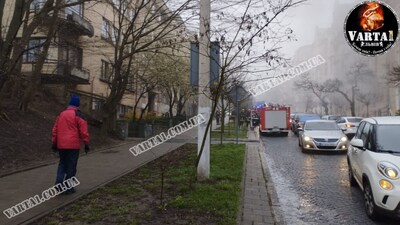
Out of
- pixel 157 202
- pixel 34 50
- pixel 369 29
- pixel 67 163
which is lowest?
pixel 157 202

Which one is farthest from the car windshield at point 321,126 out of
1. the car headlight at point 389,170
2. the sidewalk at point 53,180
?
the car headlight at point 389,170

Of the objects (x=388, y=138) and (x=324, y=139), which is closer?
(x=388, y=138)

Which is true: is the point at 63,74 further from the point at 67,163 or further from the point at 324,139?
the point at 67,163

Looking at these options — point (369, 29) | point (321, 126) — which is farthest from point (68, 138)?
point (321, 126)

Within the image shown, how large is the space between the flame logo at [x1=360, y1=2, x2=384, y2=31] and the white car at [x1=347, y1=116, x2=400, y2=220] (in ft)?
26.5

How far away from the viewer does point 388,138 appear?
648cm

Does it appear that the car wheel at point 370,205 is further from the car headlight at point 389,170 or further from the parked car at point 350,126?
the parked car at point 350,126

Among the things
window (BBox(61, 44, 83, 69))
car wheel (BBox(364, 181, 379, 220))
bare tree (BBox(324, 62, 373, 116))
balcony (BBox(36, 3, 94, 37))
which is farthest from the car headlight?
bare tree (BBox(324, 62, 373, 116))

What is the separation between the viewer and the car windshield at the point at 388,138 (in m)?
6.24

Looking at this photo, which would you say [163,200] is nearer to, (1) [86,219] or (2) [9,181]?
(1) [86,219]

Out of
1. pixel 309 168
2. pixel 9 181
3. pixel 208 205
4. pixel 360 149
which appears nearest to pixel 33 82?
pixel 9 181

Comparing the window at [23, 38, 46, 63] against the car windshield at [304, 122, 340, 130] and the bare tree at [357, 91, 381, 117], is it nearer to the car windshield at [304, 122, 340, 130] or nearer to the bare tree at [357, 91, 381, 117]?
the car windshield at [304, 122, 340, 130]

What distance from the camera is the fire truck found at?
86.4ft

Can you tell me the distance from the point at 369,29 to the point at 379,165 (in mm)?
9937
